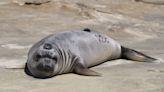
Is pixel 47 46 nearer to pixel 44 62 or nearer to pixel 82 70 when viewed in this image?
pixel 44 62

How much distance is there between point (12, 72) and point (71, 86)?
0.91 metres

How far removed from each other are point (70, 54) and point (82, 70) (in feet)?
0.73

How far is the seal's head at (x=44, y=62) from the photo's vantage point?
5137 mm

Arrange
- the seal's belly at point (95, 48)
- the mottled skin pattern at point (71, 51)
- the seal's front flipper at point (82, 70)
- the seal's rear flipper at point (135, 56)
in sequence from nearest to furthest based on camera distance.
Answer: the mottled skin pattern at point (71, 51)
the seal's front flipper at point (82, 70)
the seal's belly at point (95, 48)
the seal's rear flipper at point (135, 56)

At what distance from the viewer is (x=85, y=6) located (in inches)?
444

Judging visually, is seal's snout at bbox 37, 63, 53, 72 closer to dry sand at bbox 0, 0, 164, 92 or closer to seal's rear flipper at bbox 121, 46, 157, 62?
dry sand at bbox 0, 0, 164, 92

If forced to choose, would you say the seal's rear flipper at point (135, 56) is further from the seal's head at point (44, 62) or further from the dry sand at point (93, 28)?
the seal's head at point (44, 62)

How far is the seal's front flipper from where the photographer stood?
5.41 m

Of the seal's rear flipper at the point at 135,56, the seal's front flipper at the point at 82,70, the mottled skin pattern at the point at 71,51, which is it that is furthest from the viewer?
the seal's rear flipper at the point at 135,56

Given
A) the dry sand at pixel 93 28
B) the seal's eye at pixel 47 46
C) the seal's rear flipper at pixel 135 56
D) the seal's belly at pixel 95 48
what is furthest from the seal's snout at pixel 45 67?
the seal's rear flipper at pixel 135 56

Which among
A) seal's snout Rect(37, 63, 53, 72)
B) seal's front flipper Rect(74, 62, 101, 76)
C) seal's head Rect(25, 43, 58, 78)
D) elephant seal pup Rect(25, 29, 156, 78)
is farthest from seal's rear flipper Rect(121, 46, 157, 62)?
seal's snout Rect(37, 63, 53, 72)

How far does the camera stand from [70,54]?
5.57m

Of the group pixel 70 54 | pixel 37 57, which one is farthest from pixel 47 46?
pixel 70 54

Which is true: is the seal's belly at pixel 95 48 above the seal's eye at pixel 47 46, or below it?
below
